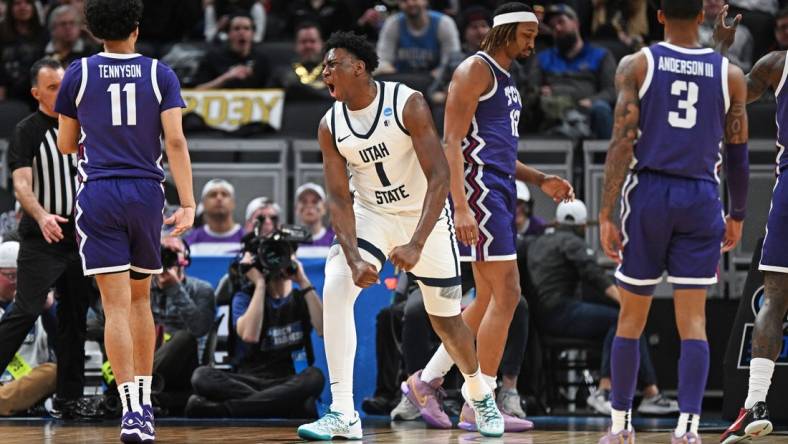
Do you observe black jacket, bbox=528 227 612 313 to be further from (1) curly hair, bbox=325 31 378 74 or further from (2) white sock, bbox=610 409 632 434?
(2) white sock, bbox=610 409 632 434

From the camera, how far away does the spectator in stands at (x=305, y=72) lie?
12.7 meters

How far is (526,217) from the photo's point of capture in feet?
34.4

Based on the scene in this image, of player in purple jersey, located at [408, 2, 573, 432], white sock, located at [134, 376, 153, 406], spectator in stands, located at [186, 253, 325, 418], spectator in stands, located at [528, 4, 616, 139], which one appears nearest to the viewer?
white sock, located at [134, 376, 153, 406]

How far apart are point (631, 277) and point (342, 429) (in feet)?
5.37

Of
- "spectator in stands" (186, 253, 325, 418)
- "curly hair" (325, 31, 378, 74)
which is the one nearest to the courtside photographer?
"spectator in stands" (186, 253, 325, 418)

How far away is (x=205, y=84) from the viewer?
42.8 feet

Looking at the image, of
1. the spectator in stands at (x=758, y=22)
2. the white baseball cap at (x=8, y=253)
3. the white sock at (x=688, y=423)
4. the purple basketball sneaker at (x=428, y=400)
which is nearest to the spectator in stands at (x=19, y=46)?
the white baseball cap at (x=8, y=253)

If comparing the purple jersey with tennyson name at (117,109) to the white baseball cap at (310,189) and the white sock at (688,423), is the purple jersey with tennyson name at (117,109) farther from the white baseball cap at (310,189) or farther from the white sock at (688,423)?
the white baseball cap at (310,189)

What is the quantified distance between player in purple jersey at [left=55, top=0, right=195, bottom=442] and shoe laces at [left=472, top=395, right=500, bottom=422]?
5.56 feet

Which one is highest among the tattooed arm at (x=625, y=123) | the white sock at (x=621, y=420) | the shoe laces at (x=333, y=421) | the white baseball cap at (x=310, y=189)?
the tattooed arm at (x=625, y=123)

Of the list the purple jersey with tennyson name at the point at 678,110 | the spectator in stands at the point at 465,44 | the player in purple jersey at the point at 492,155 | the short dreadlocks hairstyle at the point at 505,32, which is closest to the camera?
the purple jersey with tennyson name at the point at 678,110

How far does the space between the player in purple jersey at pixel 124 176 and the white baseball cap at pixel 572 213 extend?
4439 millimetres

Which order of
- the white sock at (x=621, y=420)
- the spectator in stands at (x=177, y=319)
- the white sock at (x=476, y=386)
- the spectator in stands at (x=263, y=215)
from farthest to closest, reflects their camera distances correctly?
the spectator in stands at (x=263, y=215) < the spectator in stands at (x=177, y=319) < the white sock at (x=476, y=386) < the white sock at (x=621, y=420)

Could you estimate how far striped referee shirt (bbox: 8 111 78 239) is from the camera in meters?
Answer: 8.20
